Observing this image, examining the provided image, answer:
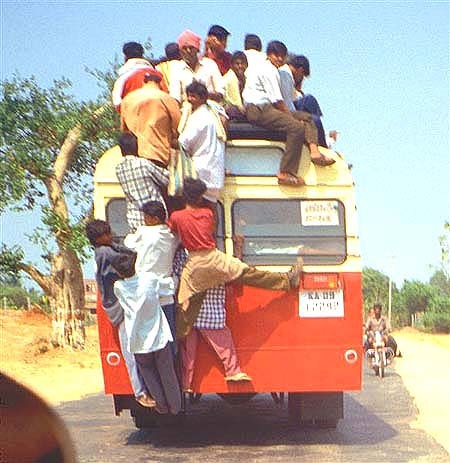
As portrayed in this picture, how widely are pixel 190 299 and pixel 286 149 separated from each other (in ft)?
5.53

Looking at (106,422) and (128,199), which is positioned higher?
(128,199)

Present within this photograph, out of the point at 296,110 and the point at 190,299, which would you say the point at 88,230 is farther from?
the point at 296,110

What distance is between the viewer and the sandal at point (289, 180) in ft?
26.8

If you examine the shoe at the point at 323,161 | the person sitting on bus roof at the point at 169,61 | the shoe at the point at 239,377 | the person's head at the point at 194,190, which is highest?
the person sitting on bus roof at the point at 169,61

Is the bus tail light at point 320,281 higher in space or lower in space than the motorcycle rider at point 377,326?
higher

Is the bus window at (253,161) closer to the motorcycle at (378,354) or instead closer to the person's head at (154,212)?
the person's head at (154,212)

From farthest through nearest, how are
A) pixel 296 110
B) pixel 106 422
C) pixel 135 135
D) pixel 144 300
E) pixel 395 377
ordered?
pixel 395 377 → pixel 106 422 → pixel 296 110 → pixel 135 135 → pixel 144 300

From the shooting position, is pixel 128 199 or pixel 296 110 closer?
pixel 128 199

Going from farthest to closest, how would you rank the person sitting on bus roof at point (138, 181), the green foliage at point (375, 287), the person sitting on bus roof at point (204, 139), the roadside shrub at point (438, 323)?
the green foliage at point (375, 287), the roadside shrub at point (438, 323), the person sitting on bus roof at point (204, 139), the person sitting on bus roof at point (138, 181)

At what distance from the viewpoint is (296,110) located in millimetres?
Result: 8961

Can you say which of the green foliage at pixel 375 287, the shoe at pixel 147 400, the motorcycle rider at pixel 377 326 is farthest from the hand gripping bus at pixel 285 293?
the green foliage at pixel 375 287

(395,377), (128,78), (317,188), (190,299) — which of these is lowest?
(395,377)

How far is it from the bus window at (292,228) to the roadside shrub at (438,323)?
187ft

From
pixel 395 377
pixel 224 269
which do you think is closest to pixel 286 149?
pixel 224 269
